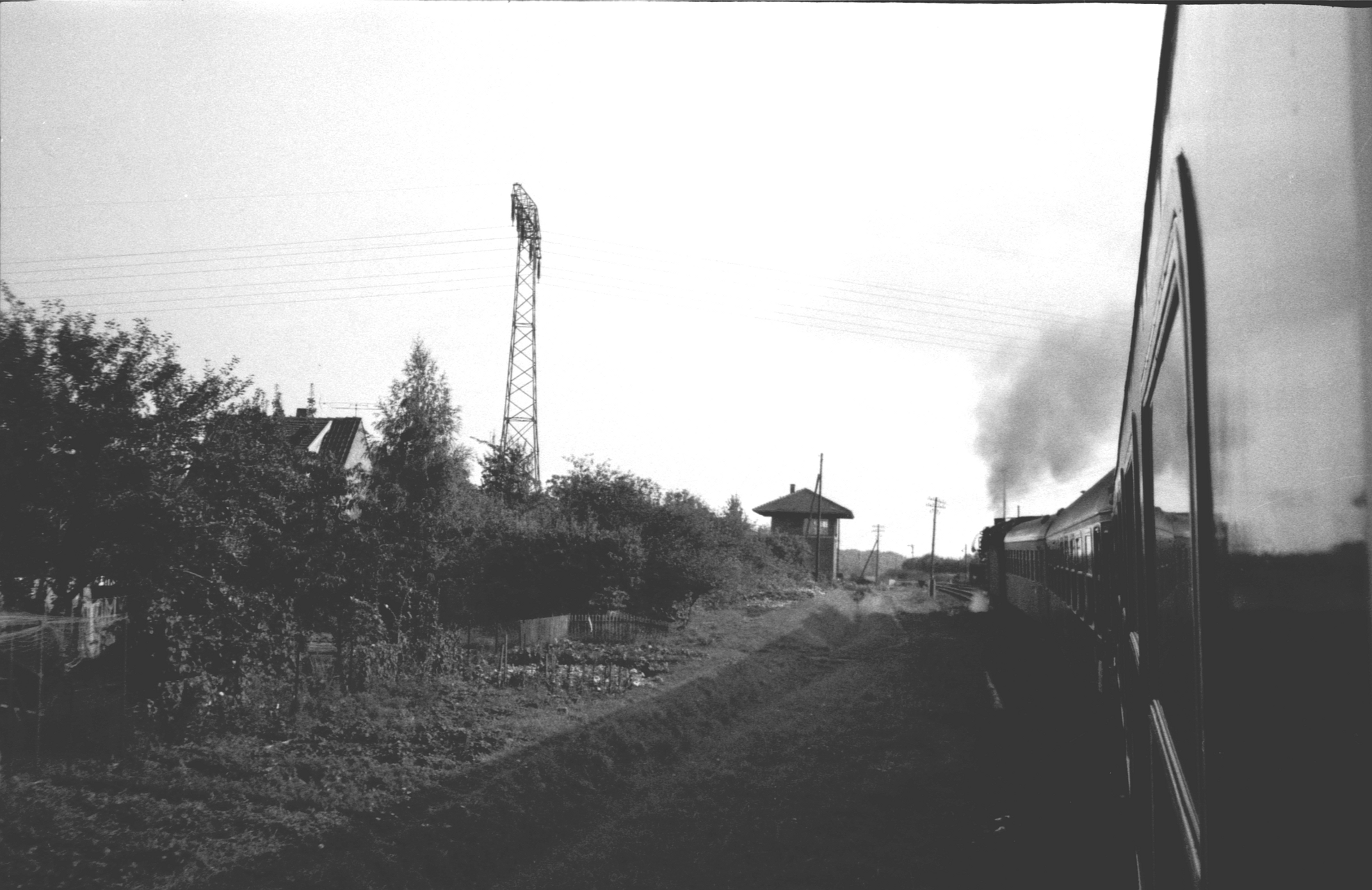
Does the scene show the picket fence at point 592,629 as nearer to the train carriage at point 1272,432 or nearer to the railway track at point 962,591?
the train carriage at point 1272,432

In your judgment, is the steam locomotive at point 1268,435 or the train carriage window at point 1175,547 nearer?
the steam locomotive at point 1268,435

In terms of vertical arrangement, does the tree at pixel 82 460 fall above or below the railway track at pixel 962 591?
above

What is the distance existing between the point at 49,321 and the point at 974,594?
41.8 m

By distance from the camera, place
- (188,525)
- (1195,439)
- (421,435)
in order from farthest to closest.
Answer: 1. (421,435)
2. (188,525)
3. (1195,439)

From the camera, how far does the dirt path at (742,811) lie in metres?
6.44

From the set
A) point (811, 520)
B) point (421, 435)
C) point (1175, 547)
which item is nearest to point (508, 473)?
point (421, 435)

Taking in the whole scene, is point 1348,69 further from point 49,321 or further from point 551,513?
point 551,513

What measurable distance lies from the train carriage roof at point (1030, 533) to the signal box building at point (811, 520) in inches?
1091

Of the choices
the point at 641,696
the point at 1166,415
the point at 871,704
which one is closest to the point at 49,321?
the point at 641,696

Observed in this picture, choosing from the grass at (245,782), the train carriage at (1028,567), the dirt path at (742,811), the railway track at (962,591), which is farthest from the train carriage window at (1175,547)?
the railway track at (962,591)

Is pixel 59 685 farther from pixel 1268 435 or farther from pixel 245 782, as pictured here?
pixel 1268 435

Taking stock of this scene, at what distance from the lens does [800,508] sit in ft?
221

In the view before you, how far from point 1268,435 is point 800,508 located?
6692 cm

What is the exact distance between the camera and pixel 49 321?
838 cm
